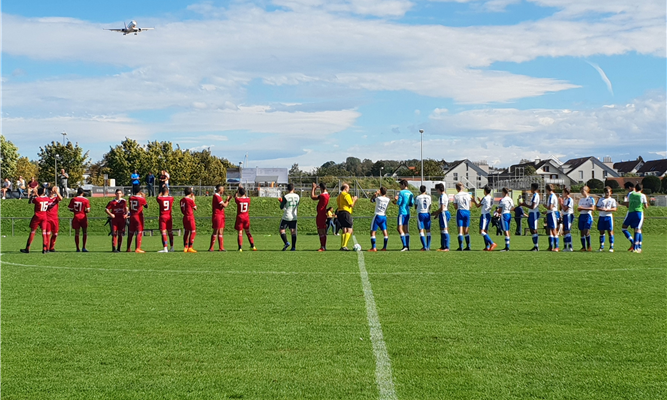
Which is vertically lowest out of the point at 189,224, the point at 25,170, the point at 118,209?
the point at 189,224

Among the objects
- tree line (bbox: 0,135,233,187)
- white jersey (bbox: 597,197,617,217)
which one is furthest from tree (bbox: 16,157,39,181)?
white jersey (bbox: 597,197,617,217)

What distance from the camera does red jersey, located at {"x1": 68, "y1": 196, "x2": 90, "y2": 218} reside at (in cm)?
1853

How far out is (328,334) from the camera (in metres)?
7.14

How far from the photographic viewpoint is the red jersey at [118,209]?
61.5ft

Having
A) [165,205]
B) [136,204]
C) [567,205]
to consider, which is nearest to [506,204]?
[567,205]

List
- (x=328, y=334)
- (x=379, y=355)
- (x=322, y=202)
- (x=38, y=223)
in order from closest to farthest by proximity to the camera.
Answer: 1. (x=379, y=355)
2. (x=328, y=334)
3. (x=38, y=223)
4. (x=322, y=202)

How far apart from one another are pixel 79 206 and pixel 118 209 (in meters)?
1.13

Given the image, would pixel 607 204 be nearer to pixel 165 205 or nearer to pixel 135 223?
pixel 165 205

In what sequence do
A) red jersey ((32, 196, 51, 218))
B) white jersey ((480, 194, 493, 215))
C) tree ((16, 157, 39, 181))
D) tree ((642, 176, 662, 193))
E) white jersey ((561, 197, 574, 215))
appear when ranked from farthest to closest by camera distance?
1. tree ((642, 176, 662, 193))
2. tree ((16, 157, 39, 181))
3. white jersey ((480, 194, 493, 215))
4. white jersey ((561, 197, 574, 215))
5. red jersey ((32, 196, 51, 218))

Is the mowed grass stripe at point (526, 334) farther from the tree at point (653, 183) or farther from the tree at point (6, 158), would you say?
the tree at point (653, 183)

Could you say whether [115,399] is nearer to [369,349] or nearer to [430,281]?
[369,349]

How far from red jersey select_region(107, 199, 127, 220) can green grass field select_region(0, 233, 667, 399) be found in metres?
5.60

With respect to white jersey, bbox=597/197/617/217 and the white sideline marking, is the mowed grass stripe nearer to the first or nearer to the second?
the white sideline marking

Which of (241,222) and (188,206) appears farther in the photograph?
(241,222)
